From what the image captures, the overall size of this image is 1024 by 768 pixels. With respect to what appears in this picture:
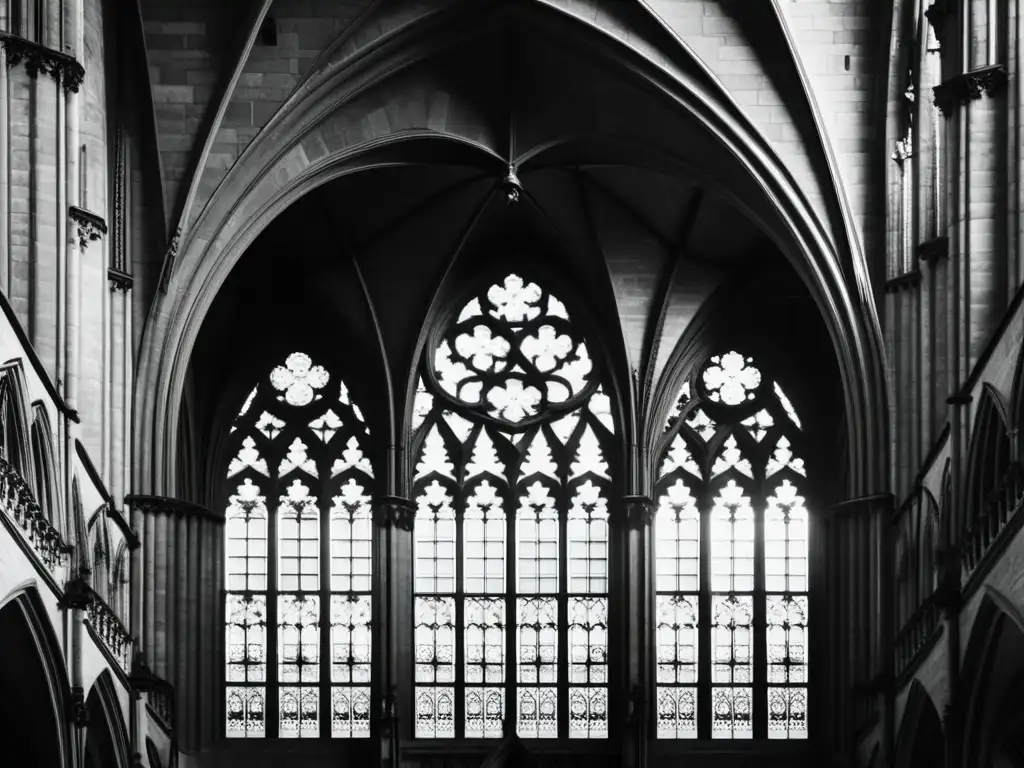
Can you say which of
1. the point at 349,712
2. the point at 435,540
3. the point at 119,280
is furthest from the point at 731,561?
the point at 119,280

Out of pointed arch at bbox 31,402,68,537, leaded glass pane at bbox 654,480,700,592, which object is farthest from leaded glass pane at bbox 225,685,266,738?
pointed arch at bbox 31,402,68,537

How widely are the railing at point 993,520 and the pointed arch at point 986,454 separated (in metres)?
0.08

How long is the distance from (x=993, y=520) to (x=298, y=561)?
A: 15825 mm

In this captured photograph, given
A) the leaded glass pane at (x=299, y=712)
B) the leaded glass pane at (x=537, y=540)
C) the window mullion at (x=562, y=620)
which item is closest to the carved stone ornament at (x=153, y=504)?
the leaded glass pane at (x=299, y=712)

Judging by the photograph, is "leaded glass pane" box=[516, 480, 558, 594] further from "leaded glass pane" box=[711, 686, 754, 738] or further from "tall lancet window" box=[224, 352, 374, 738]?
"leaded glass pane" box=[711, 686, 754, 738]

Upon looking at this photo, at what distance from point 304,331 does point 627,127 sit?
733 cm

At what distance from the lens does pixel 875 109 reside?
1240 inches

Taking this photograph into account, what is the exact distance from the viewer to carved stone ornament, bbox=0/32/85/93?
25922 mm

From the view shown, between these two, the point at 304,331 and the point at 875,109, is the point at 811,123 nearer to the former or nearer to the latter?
the point at 875,109

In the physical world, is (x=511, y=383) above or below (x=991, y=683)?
above

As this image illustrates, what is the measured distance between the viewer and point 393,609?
120 feet

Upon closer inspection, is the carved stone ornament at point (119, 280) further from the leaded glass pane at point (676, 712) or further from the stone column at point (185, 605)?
the leaded glass pane at point (676, 712)

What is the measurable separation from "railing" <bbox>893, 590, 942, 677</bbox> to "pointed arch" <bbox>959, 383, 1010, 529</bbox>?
40.7 inches

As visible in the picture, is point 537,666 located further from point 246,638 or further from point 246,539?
point 246,539
